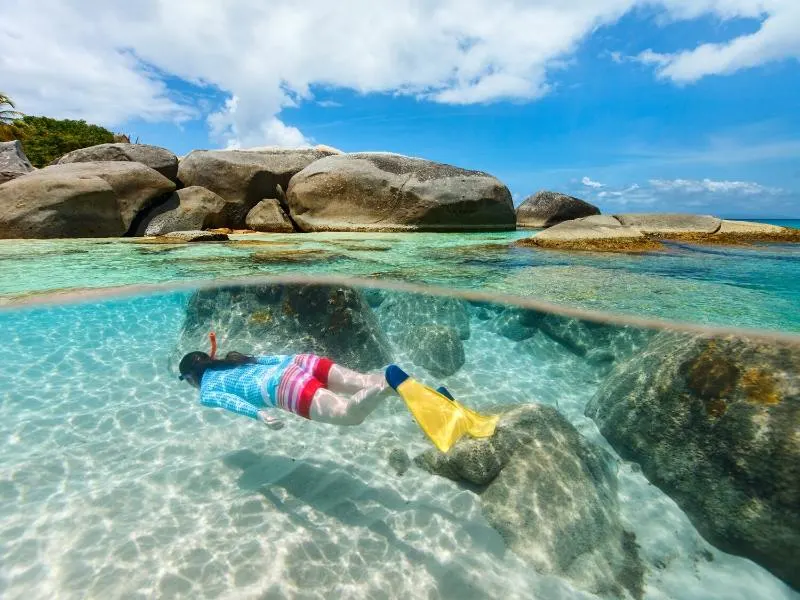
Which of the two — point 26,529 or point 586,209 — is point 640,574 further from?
point 586,209

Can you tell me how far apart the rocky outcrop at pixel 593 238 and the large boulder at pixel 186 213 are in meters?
9.09

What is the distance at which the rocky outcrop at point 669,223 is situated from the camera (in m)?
13.5

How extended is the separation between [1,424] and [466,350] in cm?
662

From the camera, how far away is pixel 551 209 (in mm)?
17656

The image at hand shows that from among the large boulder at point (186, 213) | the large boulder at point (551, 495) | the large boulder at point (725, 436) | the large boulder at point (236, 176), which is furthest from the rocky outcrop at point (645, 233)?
the large boulder at point (186, 213)

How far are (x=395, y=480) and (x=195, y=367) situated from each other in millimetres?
2428

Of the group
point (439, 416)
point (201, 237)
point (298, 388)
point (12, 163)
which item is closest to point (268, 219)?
point (201, 237)

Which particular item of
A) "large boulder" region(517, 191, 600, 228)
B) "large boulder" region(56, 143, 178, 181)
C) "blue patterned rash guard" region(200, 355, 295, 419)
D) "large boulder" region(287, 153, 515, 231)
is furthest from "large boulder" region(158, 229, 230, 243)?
"large boulder" region(517, 191, 600, 228)

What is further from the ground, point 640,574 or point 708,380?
point 708,380

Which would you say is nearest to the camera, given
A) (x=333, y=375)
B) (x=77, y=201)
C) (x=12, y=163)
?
(x=333, y=375)

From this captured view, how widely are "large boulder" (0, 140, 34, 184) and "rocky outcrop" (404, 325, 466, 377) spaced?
13551mm

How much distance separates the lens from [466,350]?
A: 8094 mm

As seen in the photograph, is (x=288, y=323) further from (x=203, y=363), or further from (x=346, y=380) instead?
(x=346, y=380)

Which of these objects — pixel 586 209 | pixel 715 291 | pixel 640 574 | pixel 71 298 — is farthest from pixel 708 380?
pixel 586 209
